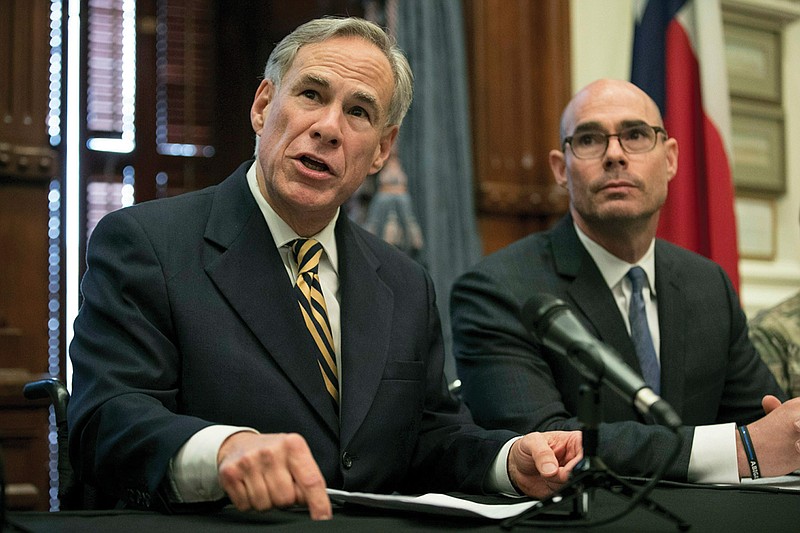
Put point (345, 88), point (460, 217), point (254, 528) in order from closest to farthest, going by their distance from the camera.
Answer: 1. point (254, 528)
2. point (345, 88)
3. point (460, 217)

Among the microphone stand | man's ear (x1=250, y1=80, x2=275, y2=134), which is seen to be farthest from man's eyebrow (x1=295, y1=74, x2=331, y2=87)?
the microphone stand

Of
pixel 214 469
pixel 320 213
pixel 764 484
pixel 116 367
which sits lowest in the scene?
pixel 764 484

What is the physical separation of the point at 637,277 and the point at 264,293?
1235mm

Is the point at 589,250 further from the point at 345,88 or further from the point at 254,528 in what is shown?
the point at 254,528

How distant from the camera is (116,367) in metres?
1.69

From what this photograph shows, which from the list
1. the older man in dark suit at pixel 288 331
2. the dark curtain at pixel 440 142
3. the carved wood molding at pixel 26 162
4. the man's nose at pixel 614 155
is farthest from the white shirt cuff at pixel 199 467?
the dark curtain at pixel 440 142

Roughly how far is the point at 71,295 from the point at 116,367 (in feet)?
6.84

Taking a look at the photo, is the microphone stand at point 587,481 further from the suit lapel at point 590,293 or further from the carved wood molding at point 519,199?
the carved wood molding at point 519,199

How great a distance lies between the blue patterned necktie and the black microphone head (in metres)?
1.24

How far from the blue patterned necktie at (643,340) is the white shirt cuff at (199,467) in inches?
56.5

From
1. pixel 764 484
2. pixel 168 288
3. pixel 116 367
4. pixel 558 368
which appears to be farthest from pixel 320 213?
pixel 764 484

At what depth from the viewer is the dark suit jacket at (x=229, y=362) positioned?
1.65 meters

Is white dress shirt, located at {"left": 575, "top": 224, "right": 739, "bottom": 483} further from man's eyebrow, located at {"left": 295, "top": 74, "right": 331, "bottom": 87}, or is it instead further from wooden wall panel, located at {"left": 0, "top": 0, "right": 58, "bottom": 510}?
wooden wall panel, located at {"left": 0, "top": 0, "right": 58, "bottom": 510}

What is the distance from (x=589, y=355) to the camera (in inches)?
52.2
